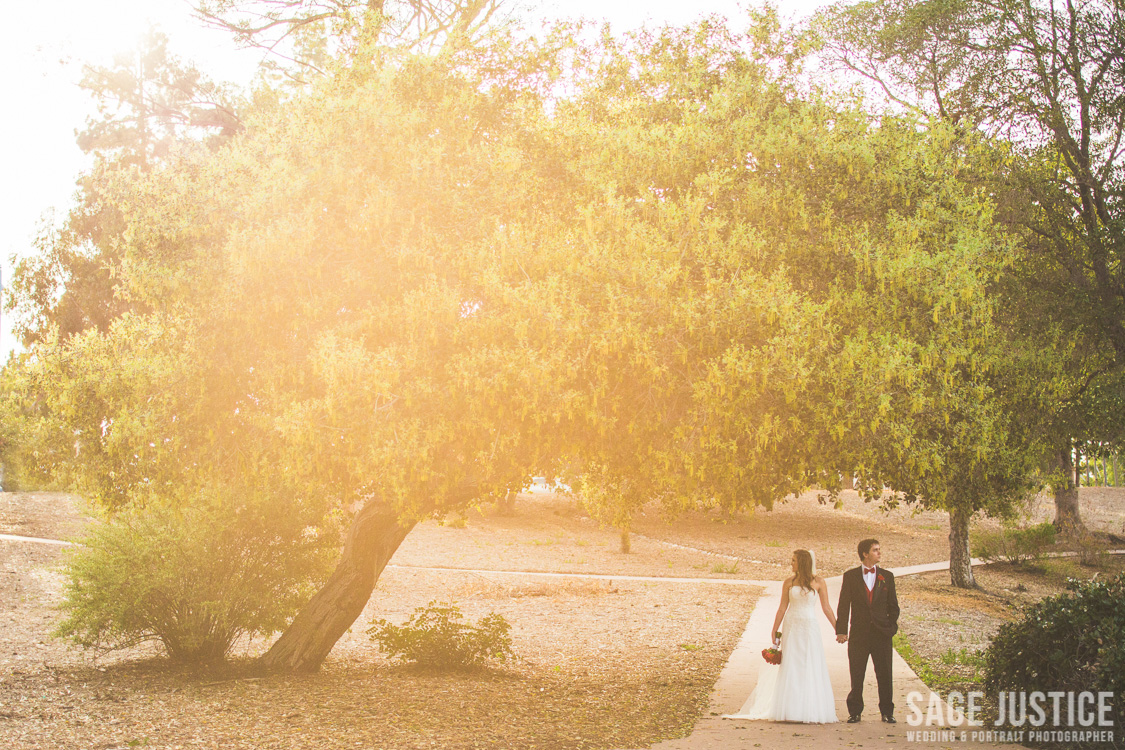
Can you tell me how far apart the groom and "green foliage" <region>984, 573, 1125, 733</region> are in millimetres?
853

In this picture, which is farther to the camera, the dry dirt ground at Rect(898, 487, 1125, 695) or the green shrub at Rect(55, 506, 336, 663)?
the dry dirt ground at Rect(898, 487, 1125, 695)

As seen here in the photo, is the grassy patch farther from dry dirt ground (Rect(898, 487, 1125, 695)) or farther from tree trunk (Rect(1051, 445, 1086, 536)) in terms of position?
tree trunk (Rect(1051, 445, 1086, 536))

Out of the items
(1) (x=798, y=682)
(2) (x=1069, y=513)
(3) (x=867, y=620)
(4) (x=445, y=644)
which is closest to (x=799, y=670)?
(1) (x=798, y=682)

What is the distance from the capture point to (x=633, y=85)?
31.4 feet

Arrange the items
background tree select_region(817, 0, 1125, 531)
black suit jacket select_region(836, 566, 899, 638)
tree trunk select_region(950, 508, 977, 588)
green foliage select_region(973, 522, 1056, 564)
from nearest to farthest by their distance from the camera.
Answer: black suit jacket select_region(836, 566, 899, 638) < background tree select_region(817, 0, 1125, 531) < tree trunk select_region(950, 508, 977, 588) < green foliage select_region(973, 522, 1056, 564)

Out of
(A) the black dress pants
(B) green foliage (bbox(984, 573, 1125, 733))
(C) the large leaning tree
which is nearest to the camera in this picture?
(B) green foliage (bbox(984, 573, 1125, 733))

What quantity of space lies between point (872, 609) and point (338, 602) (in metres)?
5.61

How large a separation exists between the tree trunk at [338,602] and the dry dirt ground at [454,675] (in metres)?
0.35

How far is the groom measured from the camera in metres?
7.89

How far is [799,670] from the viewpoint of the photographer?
26.3 ft

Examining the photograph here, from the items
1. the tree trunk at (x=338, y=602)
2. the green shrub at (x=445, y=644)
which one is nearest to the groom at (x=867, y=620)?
the green shrub at (x=445, y=644)

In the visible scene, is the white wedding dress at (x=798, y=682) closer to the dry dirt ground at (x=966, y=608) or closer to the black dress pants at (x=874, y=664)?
the black dress pants at (x=874, y=664)

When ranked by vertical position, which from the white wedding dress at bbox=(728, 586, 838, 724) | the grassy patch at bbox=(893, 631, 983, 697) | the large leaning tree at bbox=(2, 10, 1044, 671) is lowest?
the grassy patch at bbox=(893, 631, 983, 697)

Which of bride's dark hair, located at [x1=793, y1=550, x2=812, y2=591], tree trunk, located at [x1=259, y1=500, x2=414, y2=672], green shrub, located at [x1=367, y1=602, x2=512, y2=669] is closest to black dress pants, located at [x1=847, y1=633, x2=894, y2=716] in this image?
bride's dark hair, located at [x1=793, y1=550, x2=812, y2=591]
